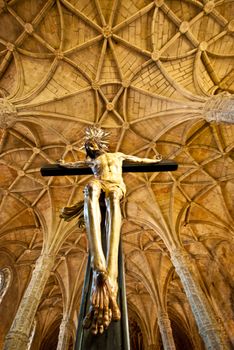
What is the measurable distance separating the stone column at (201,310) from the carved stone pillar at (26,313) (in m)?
5.59

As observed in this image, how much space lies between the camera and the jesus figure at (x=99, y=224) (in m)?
1.59

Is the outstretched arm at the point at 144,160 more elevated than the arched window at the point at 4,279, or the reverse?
the arched window at the point at 4,279

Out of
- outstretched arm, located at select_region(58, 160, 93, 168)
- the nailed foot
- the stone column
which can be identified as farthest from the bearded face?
the stone column

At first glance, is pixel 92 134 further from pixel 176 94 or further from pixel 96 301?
pixel 176 94

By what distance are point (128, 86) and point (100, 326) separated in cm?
1179

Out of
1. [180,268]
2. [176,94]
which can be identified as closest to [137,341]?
[180,268]

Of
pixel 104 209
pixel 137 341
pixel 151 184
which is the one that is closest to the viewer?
pixel 104 209

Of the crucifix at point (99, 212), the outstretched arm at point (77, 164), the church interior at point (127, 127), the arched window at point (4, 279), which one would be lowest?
the crucifix at point (99, 212)

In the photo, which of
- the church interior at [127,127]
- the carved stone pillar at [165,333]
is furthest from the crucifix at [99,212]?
the carved stone pillar at [165,333]

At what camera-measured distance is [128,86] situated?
12.1 meters

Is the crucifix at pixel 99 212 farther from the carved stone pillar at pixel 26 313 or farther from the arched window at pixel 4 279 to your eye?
the arched window at pixel 4 279

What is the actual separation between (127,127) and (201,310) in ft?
28.1

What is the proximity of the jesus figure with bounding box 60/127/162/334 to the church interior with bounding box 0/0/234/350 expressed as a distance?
6522mm

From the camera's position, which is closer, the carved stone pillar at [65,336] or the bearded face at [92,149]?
the bearded face at [92,149]
